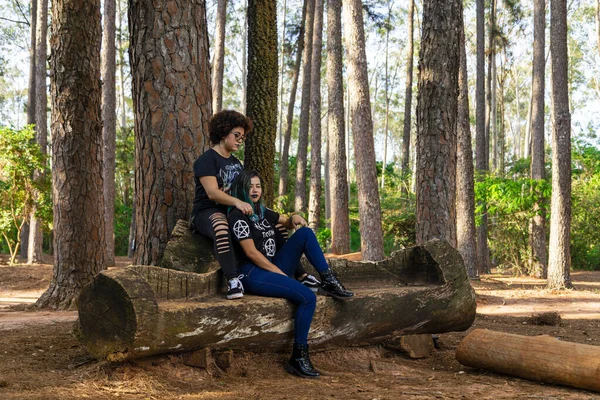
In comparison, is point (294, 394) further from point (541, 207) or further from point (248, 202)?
point (541, 207)

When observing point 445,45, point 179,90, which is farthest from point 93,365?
point 445,45

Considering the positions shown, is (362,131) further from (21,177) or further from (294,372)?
(21,177)

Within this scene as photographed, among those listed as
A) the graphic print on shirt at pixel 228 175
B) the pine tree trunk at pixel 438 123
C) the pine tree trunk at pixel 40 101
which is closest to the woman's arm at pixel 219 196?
the graphic print on shirt at pixel 228 175

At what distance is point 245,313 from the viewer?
4.69 m

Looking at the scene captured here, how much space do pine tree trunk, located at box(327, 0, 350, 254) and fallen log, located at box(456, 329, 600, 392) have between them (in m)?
11.5

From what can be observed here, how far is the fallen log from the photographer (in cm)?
466

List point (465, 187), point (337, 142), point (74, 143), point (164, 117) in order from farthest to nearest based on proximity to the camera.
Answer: point (337, 142) < point (465, 187) < point (74, 143) < point (164, 117)

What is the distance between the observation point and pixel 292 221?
211 inches

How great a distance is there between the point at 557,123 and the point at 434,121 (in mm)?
5626

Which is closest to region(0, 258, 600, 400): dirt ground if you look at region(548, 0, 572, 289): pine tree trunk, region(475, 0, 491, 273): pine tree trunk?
region(548, 0, 572, 289): pine tree trunk

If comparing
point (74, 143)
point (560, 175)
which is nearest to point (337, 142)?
point (560, 175)

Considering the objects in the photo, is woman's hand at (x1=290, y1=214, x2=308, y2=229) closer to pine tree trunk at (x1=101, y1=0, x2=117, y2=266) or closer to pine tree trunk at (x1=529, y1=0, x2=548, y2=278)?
pine tree trunk at (x1=101, y1=0, x2=117, y2=266)

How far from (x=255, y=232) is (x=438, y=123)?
361 cm

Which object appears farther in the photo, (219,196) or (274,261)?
(274,261)
